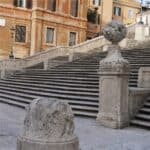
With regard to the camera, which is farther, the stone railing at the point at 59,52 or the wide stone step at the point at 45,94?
the stone railing at the point at 59,52

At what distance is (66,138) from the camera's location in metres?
6.13

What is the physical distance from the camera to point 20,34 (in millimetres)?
45906

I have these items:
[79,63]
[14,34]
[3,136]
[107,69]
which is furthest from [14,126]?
[14,34]

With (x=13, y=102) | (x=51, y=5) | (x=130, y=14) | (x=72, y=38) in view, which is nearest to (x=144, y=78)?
(x=13, y=102)

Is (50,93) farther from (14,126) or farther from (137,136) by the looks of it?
(137,136)

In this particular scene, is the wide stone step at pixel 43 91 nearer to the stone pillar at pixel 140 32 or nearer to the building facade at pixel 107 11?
the stone pillar at pixel 140 32

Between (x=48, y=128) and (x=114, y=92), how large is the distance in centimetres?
641

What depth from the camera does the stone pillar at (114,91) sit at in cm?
1220

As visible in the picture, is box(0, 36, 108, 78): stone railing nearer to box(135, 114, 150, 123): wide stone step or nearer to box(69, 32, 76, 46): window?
box(69, 32, 76, 46): window

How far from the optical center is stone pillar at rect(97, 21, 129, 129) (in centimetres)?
1220

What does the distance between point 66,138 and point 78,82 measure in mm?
12351

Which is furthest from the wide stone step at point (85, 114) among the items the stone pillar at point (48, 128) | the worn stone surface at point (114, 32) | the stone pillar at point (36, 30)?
the stone pillar at point (36, 30)

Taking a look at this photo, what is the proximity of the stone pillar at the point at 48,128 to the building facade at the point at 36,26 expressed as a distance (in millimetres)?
36999

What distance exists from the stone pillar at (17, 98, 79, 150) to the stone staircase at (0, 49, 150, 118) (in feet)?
25.5
